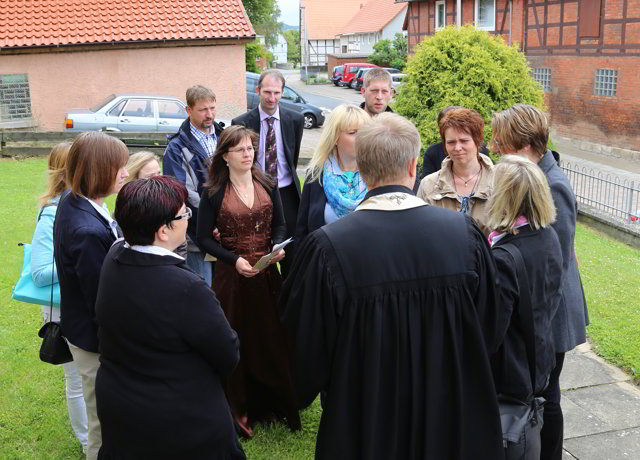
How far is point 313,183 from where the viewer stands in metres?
4.52

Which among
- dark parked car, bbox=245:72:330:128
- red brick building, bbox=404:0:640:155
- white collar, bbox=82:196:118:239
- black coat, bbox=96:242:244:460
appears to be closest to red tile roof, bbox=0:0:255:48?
dark parked car, bbox=245:72:330:128

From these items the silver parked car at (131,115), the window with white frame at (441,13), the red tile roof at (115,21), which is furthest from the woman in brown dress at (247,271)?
the window with white frame at (441,13)

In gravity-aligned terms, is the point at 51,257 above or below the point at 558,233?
below

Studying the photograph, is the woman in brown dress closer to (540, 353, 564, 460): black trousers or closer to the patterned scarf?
the patterned scarf

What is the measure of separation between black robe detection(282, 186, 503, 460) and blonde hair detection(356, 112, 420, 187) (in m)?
0.08

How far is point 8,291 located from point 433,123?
6.47 meters

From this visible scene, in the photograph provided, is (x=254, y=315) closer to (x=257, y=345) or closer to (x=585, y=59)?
(x=257, y=345)

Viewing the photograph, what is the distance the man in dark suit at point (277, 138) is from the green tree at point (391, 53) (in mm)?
47510

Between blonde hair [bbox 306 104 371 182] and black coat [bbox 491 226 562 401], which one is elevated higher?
blonde hair [bbox 306 104 371 182]

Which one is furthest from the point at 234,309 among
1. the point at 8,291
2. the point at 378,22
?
the point at 378,22

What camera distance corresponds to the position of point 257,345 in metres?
4.73

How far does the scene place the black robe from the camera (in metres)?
2.73

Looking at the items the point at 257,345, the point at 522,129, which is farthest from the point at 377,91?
the point at 257,345

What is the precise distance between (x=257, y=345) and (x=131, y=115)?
15657mm
